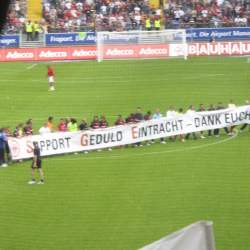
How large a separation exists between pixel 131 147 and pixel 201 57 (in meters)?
6.94

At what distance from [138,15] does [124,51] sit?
153 centimetres

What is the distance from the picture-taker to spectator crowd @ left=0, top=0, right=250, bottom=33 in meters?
18.4

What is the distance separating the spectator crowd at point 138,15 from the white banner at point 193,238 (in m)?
16.5

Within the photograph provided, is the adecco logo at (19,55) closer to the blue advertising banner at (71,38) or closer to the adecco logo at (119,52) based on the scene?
the blue advertising banner at (71,38)

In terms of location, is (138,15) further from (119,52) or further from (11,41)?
(11,41)

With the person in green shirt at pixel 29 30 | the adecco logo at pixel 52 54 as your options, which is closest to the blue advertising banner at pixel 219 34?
the adecco logo at pixel 52 54

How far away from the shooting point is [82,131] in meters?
11.4

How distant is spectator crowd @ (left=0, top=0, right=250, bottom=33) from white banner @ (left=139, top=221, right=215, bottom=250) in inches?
650

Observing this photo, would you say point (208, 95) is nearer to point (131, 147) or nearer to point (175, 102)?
point (175, 102)

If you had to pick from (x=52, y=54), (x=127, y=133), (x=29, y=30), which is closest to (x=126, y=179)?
(x=127, y=133)

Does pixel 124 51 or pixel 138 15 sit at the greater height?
pixel 138 15

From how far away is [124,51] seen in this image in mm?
18141

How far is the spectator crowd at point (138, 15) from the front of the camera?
18391 mm

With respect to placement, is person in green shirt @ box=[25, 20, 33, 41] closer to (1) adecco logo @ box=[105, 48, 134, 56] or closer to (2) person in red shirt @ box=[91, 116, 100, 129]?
(1) adecco logo @ box=[105, 48, 134, 56]
